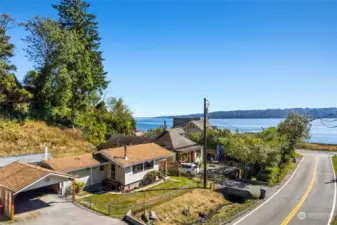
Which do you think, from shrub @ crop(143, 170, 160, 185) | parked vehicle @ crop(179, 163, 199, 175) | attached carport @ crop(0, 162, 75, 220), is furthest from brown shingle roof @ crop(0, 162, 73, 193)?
parked vehicle @ crop(179, 163, 199, 175)

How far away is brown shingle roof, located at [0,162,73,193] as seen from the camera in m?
16.5

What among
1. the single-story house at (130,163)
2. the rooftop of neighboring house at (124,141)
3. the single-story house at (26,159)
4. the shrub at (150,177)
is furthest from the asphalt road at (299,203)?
the rooftop of neighboring house at (124,141)

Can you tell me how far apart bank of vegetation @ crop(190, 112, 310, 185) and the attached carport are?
2108 cm

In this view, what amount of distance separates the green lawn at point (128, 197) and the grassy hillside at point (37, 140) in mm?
13916

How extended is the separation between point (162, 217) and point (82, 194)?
8.34 metres

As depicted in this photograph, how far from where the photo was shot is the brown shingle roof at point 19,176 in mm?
16516

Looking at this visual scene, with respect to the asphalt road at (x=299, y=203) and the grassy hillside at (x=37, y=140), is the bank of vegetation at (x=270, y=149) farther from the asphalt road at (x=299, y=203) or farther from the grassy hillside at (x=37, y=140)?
the grassy hillside at (x=37, y=140)

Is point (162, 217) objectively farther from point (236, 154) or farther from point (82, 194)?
point (236, 154)

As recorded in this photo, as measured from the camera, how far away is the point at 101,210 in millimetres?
18141

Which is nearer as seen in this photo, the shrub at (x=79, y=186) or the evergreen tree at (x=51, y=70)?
the shrub at (x=79, y=186)

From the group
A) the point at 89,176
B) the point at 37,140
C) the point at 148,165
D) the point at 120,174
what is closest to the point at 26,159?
the point at 89,176

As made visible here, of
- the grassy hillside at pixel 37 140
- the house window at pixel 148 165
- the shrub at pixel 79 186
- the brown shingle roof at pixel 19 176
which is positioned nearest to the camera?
the brown shingle roof at pixel 19 176

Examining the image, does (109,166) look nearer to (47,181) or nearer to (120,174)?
(120,174)

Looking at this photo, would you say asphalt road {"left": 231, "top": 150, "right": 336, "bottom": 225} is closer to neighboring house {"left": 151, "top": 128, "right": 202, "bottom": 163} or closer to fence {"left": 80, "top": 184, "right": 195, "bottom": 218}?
fence {"left": 80, "top": 184, "right": 195, "bottom": 218}
